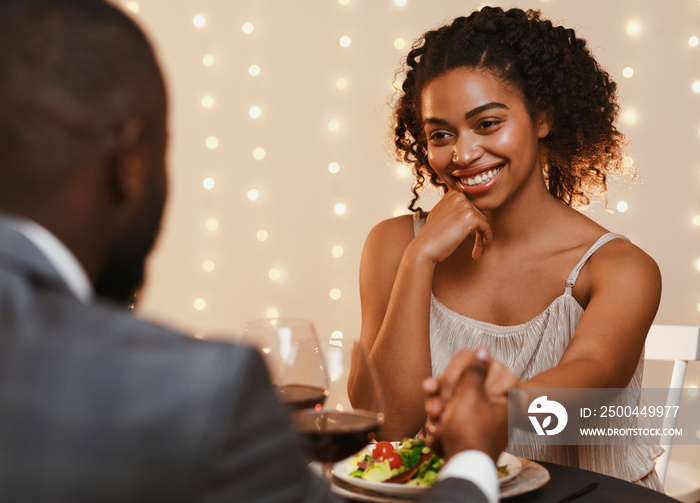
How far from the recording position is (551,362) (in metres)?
1.60

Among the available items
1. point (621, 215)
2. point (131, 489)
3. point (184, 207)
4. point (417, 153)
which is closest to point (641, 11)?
point (621, 215)

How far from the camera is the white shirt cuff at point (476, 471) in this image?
57cm

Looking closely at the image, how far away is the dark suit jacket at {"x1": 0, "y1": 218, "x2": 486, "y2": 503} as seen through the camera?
0.35 meters

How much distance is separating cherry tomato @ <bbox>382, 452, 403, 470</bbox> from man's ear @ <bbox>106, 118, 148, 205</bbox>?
561mm

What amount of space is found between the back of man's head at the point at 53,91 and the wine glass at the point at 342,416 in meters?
0.36

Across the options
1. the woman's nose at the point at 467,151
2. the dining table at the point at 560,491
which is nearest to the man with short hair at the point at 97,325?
the dining table at the point at 560,491

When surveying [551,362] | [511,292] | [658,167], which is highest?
[658,167]

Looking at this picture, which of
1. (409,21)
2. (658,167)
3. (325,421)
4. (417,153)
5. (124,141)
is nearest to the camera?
(124,141)

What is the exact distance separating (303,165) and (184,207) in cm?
61

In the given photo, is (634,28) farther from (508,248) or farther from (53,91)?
(53,91)

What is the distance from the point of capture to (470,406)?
0.75 meters

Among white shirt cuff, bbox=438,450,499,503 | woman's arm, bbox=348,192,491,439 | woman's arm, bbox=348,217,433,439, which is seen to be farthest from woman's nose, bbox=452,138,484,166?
white shirt cuff, bbox=438,450,499,503

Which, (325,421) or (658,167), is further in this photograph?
(658,167)

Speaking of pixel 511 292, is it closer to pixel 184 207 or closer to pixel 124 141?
pixel 124 141
